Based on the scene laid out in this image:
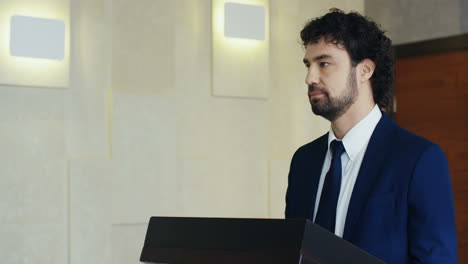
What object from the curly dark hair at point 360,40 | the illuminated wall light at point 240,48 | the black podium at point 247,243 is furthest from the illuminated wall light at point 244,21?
the black podium at point 247,243

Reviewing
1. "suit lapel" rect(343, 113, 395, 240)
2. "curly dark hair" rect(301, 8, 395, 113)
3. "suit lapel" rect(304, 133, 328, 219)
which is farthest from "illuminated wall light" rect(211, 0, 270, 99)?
"suit lapel" rect(343, 113, 395, 240)

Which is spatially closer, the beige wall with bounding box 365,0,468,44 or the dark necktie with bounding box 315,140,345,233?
the dark necktie with bounding box 315,140,345,233

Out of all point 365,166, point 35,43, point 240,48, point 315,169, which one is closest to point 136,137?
point 35,43

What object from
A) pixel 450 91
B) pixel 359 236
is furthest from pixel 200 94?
pixel 359 236

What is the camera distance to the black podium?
118cm

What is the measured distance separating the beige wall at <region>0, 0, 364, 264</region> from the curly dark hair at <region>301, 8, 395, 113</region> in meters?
1.88

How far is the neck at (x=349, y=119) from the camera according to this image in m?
2.07

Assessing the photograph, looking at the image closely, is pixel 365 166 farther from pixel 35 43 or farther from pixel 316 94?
pixel 35 43

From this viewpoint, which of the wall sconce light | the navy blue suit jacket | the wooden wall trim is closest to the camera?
the navy blue suit jacket

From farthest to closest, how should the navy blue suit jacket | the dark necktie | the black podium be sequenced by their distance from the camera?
the dark necktie < the navy blue suit jacket < the black podium

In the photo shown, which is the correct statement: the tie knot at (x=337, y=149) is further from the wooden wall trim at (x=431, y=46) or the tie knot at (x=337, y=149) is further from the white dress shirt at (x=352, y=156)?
the wooden wall trim at (x=431, y=46)

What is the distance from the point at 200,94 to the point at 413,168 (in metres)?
2.54

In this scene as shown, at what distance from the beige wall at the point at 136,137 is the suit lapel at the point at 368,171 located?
221cm

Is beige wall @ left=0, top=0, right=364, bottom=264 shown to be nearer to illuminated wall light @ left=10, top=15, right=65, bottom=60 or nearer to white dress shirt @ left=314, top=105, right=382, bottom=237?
illuminated wall light @ left=10, top=15, right=65, bottom=60
